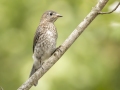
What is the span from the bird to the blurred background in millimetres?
73

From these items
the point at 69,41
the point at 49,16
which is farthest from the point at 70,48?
the point at 69,41

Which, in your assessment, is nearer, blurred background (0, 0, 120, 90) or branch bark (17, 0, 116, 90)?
branch bark (17, 0, 116, 90)

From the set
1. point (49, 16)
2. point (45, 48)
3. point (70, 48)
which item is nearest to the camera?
point (70, 48)

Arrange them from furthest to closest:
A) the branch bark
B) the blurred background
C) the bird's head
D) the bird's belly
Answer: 1. the bird's head
2. the bird's belly
3. the blurred background
4. the branch bark

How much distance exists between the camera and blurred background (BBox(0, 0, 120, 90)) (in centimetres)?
486

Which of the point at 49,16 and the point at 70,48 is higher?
the point at 49,16

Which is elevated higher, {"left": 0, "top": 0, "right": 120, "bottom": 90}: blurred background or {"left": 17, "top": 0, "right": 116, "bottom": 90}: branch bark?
{"left": 17, "top": 0, "right": 116, "bottom": 90}: branch bark

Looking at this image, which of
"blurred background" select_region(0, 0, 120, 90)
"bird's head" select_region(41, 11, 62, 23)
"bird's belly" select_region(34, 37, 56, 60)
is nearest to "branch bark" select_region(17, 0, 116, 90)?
"blurred background" select_region(0, 0, 120, 90)

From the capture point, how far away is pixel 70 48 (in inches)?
197

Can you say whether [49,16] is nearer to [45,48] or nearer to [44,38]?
[44,38]

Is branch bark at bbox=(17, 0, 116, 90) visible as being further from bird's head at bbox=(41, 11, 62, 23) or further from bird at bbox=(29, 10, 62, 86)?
bird's head at bbox=(41, 11, 62, 23)

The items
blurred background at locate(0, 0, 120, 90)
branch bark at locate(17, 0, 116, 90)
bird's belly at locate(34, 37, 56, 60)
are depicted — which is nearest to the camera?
branch bark at locate(17, 0, 116, 90)

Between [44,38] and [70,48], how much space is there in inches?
16.5

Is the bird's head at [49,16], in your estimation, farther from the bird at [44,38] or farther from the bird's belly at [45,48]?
the bird's belly at [45,48]
